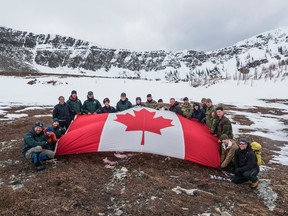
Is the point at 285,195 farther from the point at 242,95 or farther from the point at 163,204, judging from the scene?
the point at 242,95

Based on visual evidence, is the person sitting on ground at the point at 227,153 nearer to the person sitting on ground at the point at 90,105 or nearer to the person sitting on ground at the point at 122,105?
the person sitting on ground at the point at 122,105

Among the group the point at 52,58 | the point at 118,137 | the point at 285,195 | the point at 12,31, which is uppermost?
the point at 12,31

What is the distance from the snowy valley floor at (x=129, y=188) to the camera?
484 cm

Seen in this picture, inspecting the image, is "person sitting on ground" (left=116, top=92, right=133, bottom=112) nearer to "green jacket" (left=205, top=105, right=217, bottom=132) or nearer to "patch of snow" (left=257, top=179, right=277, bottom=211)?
"green jacket" (left=205, top=105, right=217, bottom=132)

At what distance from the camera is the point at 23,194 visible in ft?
16.8

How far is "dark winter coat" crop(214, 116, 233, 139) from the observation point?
7711 mm

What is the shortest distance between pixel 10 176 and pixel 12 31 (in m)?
206

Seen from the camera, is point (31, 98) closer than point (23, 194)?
No

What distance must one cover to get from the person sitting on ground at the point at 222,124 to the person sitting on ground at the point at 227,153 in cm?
42

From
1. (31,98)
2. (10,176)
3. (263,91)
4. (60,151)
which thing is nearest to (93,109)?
(60,151)

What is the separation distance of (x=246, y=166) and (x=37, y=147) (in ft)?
16.4

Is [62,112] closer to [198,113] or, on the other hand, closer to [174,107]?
[174,107]

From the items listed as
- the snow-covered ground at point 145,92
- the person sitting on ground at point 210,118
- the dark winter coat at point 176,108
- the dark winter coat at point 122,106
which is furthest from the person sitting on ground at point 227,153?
the snow-covered ground at point 145,92

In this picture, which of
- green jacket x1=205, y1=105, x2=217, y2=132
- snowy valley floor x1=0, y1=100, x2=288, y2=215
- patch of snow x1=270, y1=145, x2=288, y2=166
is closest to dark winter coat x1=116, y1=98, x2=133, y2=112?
green jacket x1=205, y1=105, x2=217, y2=132
